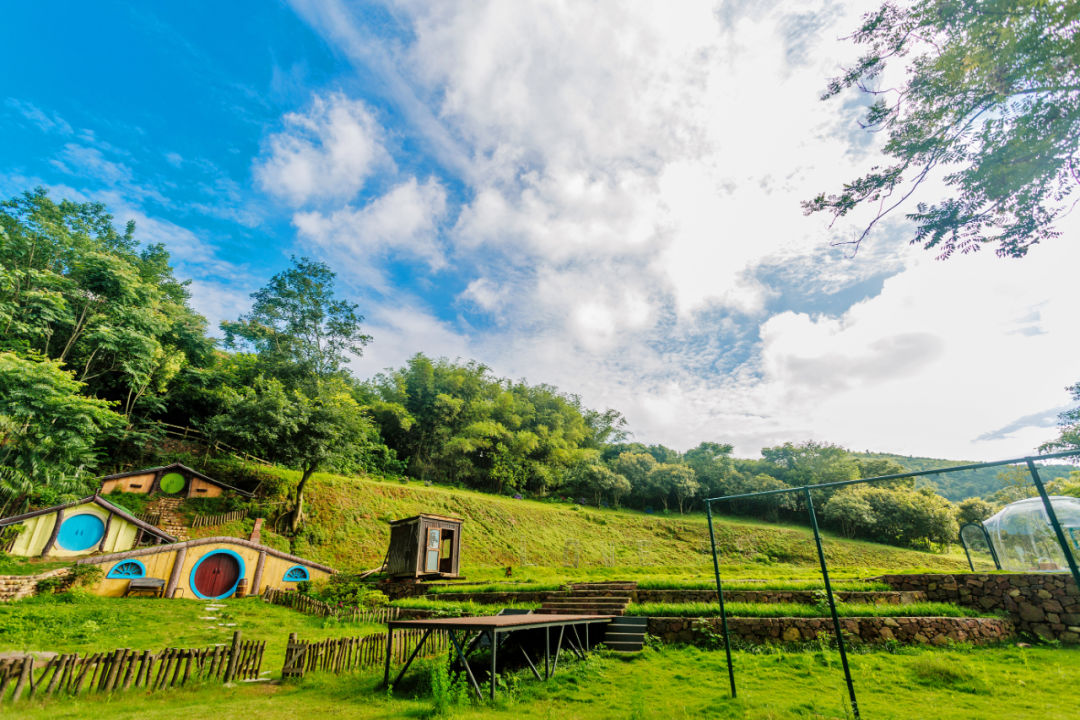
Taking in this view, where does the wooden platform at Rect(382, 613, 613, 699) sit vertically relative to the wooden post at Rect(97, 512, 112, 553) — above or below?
below

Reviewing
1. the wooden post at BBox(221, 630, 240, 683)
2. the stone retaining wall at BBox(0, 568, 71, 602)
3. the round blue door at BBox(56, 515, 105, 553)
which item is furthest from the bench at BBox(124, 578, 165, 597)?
the wooden post at BBox(221, 630, 240, 683)

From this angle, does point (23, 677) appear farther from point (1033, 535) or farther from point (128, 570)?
point (1033, 535)

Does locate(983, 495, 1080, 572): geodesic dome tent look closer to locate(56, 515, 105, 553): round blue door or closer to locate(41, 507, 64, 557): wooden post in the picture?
locate(56, 515, 105, 553): round blue door

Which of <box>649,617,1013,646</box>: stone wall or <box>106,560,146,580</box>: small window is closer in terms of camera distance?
<box>649,617,1013,646</box>: stone wall

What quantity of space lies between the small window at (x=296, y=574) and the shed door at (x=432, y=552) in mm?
4860

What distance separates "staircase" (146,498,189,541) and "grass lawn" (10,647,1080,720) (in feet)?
47.7

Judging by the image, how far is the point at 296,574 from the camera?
1672 centimetres

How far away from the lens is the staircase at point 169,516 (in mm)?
17391

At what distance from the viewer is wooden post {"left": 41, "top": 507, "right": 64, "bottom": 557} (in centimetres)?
1350

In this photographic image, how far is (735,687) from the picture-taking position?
6594mm

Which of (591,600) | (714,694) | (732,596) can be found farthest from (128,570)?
(732,596)

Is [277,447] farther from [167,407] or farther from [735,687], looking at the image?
[735,687]

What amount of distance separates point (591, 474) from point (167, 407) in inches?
1269

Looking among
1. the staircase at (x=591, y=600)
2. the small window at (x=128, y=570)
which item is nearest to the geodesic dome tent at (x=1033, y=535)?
the staircase at (x=591, y=600)
